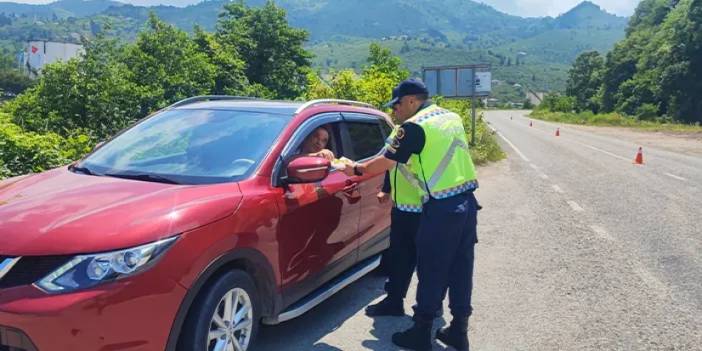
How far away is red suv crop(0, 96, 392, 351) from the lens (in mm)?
2586

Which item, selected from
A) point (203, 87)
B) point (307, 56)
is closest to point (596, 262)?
point (203, 87)

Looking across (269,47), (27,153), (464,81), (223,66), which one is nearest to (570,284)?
(27,153)

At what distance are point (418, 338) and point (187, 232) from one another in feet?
6.25

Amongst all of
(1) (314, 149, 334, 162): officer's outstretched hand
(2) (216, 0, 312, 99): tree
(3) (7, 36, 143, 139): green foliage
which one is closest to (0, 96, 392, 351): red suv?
(1) (314, 149, 334, 162): officer's outstretched hand

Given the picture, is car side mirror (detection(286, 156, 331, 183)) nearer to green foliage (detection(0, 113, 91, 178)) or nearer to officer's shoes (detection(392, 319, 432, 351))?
officer's shoes (detection(392, 319, 432, 351))

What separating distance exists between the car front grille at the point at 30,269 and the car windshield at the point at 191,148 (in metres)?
0.95

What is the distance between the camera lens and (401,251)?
4.69 metres

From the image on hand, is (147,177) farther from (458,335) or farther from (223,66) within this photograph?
(223,66)

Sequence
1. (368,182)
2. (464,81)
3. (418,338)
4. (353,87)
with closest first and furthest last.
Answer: (418,338)
(368,182)
(353,87)
(464,81)

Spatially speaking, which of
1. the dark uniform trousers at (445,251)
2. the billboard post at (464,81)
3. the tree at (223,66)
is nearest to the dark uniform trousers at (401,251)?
the dark uniform trousers at (445,251)

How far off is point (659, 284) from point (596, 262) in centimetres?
83

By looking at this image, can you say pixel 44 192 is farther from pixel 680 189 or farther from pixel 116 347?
pixel 680 189

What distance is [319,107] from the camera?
4.54 meters

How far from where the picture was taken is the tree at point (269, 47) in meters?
17.8
